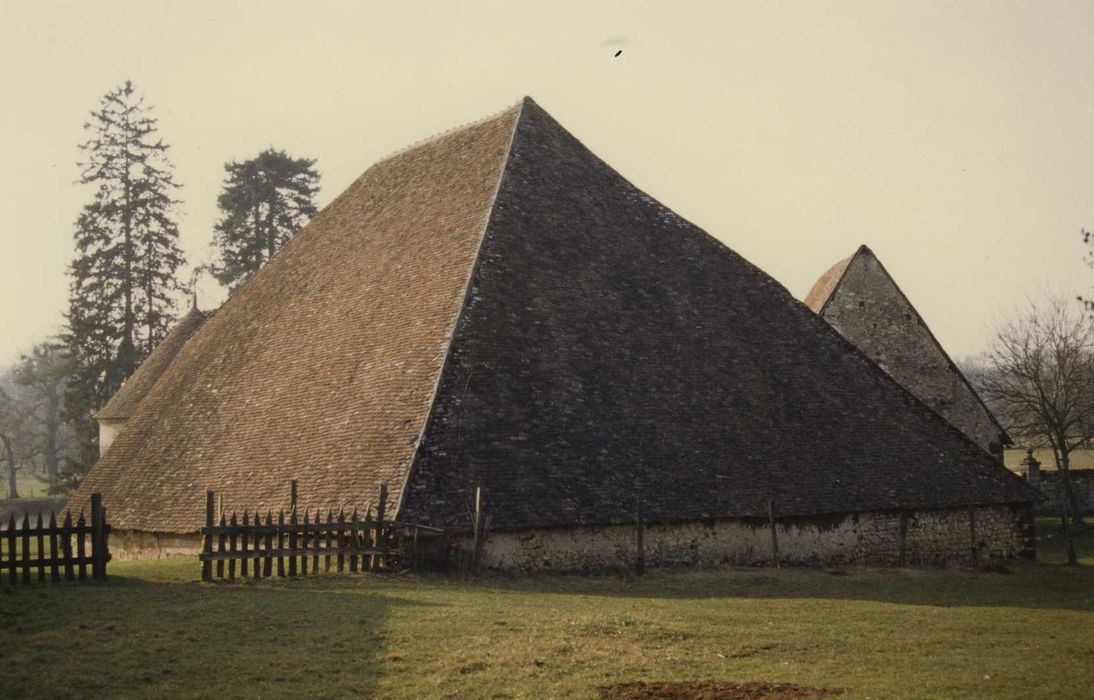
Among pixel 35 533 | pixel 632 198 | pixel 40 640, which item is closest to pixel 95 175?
pixel 632 198

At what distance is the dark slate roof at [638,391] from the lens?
65.7 feet

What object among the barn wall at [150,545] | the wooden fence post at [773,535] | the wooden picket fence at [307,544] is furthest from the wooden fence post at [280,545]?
the wooden fence post at [773,535]

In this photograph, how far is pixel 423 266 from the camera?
81.5 ft

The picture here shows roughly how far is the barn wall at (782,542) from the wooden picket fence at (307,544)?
5.94 feet

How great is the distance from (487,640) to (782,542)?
1089cm

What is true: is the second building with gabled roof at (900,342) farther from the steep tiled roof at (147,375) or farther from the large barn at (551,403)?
the steep tiled roof at (147,375)

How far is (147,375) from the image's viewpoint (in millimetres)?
37719

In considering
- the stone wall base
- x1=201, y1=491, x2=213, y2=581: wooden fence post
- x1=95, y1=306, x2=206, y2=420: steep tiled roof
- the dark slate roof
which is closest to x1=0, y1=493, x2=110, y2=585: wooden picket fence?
x1=201, y1=491, x2=213, y2=581: wooden fence post

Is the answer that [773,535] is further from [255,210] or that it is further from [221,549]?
[255,210]

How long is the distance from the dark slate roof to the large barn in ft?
0.18

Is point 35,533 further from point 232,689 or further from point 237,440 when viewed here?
point 237,440

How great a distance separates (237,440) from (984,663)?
1649 centimetres

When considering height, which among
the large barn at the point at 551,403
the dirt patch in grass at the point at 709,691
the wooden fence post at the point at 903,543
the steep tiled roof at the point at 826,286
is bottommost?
the dirt patch in grass at the point at 709,691

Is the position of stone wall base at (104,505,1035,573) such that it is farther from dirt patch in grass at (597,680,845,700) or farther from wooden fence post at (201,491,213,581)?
dirt patch in grass at (597,680,845,700)
